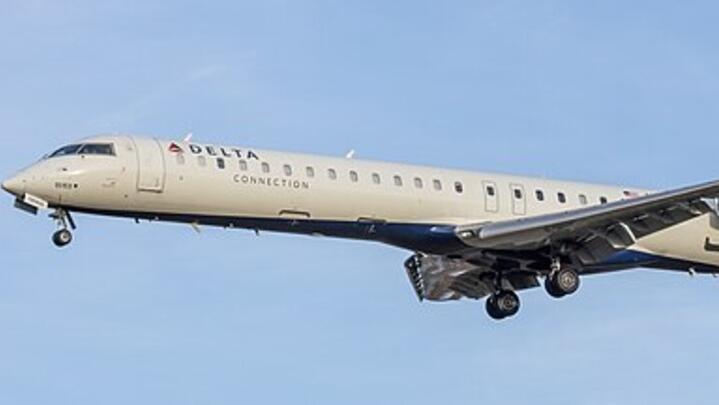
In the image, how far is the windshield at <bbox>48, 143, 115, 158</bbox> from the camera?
42656 millimetres

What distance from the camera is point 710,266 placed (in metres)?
48.6

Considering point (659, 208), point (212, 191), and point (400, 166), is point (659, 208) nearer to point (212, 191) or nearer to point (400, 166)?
point (400, 166)

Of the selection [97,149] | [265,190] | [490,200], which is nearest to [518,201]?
[490,200]

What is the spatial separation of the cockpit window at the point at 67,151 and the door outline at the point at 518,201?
33.6 ft

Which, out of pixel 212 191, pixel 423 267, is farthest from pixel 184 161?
pixel 423 267

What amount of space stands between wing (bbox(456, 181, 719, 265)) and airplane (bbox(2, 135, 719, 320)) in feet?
0.12

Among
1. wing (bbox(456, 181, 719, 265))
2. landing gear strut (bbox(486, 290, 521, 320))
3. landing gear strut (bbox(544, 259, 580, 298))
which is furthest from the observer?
landing gear strut (bbox(486, 290, 521, 320))

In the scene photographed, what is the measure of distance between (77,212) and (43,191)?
98 cm

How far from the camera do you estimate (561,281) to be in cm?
4578

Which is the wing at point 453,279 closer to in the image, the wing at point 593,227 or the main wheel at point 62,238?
the wing at point 593,227

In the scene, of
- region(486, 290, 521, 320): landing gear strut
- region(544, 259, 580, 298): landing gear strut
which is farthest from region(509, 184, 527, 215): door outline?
region(486, 290, 521, 320): landing gear strut

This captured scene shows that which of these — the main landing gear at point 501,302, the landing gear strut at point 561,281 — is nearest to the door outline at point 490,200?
the landing gear strut at point 561,281

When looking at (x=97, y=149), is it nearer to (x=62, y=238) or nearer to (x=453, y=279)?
(x=62, y=238)

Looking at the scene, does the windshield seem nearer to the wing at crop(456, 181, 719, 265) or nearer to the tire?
the wing at crop(456, 181, 719, 265)
